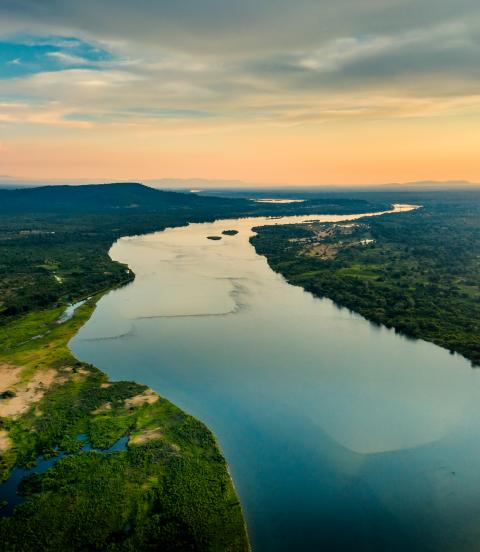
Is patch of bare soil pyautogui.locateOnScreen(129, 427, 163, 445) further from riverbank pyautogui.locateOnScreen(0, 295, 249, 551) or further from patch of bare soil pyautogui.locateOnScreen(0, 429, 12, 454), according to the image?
patch of bare soil pyautogui.locateOnScreen(0, 429, 12, 454)

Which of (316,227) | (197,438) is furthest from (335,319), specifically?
(316,227)

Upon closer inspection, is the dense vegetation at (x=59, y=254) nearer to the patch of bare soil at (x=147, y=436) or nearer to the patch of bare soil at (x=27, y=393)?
the patch of bare soil at (x=27, y=393)

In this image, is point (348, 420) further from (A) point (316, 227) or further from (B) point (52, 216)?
(B) point (52, 216)

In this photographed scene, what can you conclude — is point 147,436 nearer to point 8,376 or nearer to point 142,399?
point 142,399

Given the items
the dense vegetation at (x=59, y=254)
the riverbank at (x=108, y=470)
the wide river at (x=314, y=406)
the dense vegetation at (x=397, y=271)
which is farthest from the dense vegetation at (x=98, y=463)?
the dense vegetation at (x=397, y=271)

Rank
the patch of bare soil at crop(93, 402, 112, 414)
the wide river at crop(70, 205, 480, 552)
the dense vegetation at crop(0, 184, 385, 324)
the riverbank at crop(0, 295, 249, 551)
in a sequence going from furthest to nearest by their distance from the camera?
the dense vegetation at crop(0, 184, 385, 324) → the patch of bare soil at crop(93, 402, 112, 414) → the wide river at crop(70, 205, 480, 552) → the riverbank at crop(0, 295, 249, 551)

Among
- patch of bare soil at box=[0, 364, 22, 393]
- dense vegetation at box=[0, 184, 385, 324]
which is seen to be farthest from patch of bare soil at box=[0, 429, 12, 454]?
dense vegetation at box=[0, 184, 385, 324]

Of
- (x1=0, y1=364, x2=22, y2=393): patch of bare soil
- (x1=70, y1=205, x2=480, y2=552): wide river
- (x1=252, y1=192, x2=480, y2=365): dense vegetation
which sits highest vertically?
(x1=252, y1=192, x2=480, y2=365): dense vegetation
